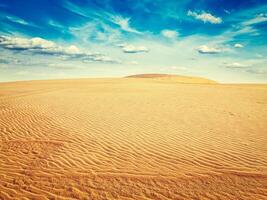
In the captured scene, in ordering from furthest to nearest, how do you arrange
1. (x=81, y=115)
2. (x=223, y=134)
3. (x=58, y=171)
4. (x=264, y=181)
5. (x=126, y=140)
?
(x=81, y=115)
(x=223, y=134)
(x=126, y=140)
(x=58, y=171)
(x=264, y=181)

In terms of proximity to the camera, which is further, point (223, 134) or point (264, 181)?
Answer: point (223, 134)

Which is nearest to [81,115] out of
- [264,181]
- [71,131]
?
[71,131]

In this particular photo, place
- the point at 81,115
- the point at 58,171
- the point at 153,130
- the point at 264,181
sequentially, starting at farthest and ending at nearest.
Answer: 1. the point at 81,115
2. the point at 153,130
3. the point at 58,171
4. the point at 264,181

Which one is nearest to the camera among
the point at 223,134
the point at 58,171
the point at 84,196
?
the point at 84,196

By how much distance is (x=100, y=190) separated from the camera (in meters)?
5.11

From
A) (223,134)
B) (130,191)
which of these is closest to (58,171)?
(130,191)

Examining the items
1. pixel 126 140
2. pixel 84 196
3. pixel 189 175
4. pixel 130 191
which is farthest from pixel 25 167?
pixel 189 175

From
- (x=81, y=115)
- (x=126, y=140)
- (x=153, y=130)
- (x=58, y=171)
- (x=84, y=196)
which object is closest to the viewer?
(x=84, y=196)

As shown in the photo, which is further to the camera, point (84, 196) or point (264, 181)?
point (264, 181)

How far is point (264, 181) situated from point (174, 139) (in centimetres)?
374

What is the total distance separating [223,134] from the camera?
31.3 ft

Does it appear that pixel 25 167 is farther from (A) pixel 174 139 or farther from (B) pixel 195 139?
(B) pixel 195 139

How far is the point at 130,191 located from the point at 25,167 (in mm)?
3150

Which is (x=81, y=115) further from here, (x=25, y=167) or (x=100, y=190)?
(x=100, y=190)
